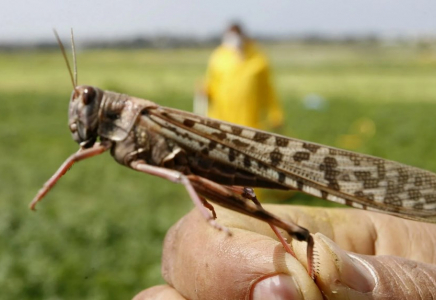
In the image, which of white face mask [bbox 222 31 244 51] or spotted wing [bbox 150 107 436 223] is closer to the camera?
spotted wing [bbox 150 107 436 223]

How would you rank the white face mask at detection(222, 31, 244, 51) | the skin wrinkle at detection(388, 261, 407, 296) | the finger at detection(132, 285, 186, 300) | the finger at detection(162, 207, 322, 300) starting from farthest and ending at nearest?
the white face mask at detection(222, 31, 244, 51), the finger at detection(132, 285, 186, 300), the skin wrinkle at detection(388, 261, 407, 296), the finger at detection(162, 207, 322, 300)

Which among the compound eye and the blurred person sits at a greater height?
the compound eye

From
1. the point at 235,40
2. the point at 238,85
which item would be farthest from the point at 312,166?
the point at 235,40

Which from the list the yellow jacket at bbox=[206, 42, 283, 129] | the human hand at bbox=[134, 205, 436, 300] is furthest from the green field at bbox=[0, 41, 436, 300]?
the human hand at bbox=[134, 205, 436, 300]

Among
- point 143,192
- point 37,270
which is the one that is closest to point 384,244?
point 37,270

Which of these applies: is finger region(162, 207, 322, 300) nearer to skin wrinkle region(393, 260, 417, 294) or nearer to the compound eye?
skin wrinkle region(393, 260, 417, 294)

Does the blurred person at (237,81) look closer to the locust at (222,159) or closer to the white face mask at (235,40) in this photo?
the white face mask at (235,40)

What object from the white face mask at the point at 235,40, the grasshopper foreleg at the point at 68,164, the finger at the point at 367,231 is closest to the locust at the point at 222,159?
the grasshopper foreleg at the point at 68,164
